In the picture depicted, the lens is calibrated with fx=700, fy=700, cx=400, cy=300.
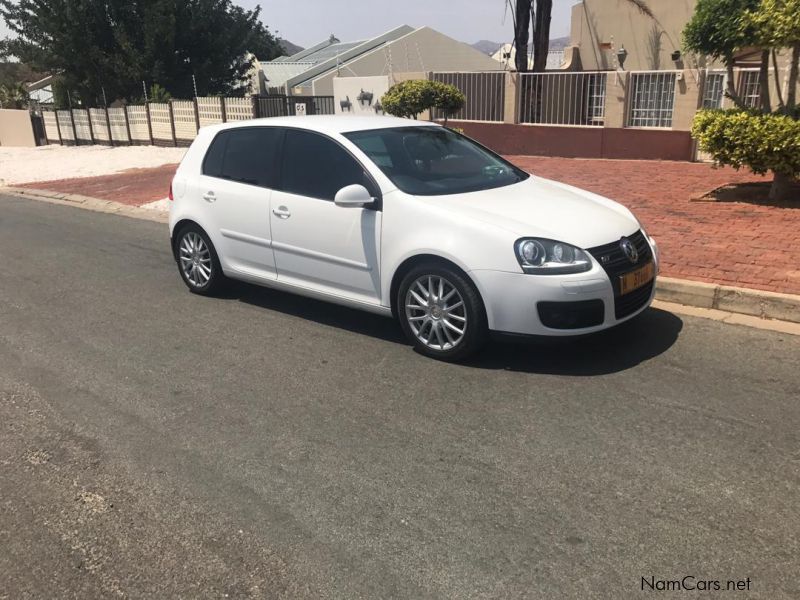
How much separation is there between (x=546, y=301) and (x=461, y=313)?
0.58 m

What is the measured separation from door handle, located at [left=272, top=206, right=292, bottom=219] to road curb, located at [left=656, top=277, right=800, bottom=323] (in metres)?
3.15

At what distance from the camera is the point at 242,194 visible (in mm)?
5836

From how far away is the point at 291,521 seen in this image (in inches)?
121

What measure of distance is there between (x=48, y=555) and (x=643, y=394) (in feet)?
10.5

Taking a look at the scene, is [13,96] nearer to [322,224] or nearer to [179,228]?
A: [179,228]

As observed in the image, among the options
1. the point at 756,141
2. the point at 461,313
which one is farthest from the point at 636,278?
the point at 756,141

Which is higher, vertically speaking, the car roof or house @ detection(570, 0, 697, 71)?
house @ detection(570, 0, 697, 71)

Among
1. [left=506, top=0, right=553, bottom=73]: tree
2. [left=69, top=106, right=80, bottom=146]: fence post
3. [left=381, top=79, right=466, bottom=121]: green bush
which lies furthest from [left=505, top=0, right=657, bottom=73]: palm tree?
[left=69, top=106, right=80, bottom=146]: fence post

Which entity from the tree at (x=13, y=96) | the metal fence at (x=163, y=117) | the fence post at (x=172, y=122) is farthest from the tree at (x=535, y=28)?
the tree at (x=13, y=96)

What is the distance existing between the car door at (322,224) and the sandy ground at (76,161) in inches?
601

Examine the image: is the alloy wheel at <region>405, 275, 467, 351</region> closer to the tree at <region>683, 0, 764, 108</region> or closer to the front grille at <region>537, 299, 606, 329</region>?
the front grille at <region>537, 299, 606, 329</region>

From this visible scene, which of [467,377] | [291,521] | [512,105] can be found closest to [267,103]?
[512,105]

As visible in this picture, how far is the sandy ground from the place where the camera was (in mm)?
19547

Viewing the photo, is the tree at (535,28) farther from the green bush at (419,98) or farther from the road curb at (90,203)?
the road curb at (90,203)
